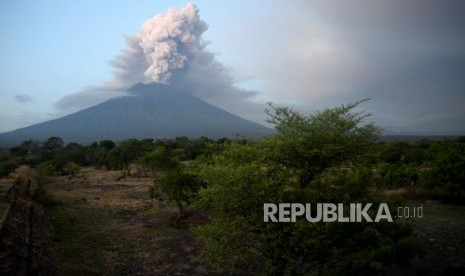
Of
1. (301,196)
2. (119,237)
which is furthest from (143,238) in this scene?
(301,196)

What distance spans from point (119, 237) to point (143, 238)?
1.33 metres

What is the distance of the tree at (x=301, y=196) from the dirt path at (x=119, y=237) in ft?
15.8

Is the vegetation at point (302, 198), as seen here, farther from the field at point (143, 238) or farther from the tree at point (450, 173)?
the tree at point (450, 173)

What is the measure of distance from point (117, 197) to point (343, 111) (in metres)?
22.9

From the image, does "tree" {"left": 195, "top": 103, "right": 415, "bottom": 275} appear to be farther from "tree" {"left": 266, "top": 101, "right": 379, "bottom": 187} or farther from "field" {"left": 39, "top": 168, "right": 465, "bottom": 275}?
"field" {"left": 39, "top": 168, "right": 465, "bottom": 275}

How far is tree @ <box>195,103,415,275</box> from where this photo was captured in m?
9.48

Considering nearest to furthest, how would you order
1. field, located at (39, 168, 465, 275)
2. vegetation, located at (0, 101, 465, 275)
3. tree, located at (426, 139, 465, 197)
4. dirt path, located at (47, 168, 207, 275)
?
vegetation, located at (0, 101, 465, 275) < field, located at (39, 168, 465, 275) < dirt path, located at (47, 168, 207, 275) < tree, located at (426, 139, 465, 197)

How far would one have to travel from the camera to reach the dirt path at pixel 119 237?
1521 cm

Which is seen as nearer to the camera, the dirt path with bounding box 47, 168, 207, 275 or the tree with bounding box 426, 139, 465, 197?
the dirt path with bounding box 47, 168, 207, 275

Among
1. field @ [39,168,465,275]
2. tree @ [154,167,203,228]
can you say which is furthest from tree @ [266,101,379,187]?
tree @ [154,167,203,228]

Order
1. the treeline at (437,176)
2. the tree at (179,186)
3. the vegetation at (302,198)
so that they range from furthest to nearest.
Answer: the treeline at (437,176) < the tree at (179,186) < the vegetation at (302,198)

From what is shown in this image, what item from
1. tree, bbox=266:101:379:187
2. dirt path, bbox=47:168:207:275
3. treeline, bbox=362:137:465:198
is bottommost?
dirt path, bbox=47:168:207:275

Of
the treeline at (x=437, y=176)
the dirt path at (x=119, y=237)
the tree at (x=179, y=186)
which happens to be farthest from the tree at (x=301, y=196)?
the treeline at (x=437, y=176)

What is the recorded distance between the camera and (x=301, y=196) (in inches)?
416
